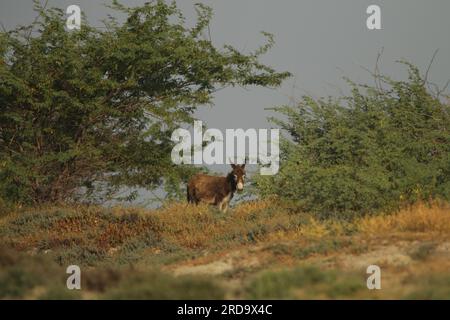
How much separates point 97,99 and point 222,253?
46.0 ft

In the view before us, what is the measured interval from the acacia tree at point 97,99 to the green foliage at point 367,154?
436 cm

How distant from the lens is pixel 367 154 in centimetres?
2377

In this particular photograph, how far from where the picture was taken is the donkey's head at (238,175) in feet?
82.2

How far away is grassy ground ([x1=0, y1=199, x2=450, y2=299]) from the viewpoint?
1243cm

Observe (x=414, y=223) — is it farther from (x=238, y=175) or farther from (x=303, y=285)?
(x=238, y=175)

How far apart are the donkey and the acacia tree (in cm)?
296

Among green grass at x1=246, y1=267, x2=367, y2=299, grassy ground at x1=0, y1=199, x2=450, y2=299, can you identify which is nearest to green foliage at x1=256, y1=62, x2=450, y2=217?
grassy ground at x1=0, y1=199, x2=450, y2=299

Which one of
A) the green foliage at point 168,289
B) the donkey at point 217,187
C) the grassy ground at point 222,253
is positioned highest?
the donkey at point 217,187

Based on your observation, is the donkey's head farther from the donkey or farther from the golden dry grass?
the golden dry grass

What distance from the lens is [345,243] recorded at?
51.1 ft

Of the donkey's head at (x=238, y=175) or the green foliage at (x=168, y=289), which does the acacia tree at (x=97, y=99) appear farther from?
the green foliage at (x=168, y=289)

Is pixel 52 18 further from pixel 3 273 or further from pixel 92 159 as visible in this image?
pixel 3 273

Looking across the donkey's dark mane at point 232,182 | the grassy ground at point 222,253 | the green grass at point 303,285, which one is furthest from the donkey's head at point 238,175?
the green grass at point 303,285
